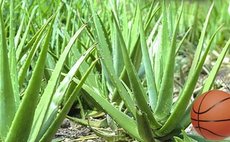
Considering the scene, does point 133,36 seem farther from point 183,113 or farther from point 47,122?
point 47,122

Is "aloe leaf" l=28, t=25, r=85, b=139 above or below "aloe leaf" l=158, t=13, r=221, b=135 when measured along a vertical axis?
above

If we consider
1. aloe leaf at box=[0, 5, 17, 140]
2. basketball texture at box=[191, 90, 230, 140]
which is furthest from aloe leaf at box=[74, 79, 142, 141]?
aloe leaf at box=[0, 5, 17, 140]

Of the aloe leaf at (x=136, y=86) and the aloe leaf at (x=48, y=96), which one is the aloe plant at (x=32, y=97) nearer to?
the aloe leaf at (x=48, y=96)

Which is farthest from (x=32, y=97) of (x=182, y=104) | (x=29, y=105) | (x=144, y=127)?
(x=182, y=104)

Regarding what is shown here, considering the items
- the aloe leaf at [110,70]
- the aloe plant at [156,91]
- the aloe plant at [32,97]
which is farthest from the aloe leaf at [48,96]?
the aloe leaf at [110,70]

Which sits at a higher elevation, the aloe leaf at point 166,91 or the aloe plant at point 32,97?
the aloe plant at point 32,97

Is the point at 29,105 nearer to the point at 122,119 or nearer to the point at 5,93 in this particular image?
the point at 5,93

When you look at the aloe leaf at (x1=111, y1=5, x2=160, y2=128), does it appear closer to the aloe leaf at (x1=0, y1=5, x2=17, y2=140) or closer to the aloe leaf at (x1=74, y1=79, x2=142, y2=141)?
the aloe leaf at (x1=74, y1=79, x2=142, y2=141)
